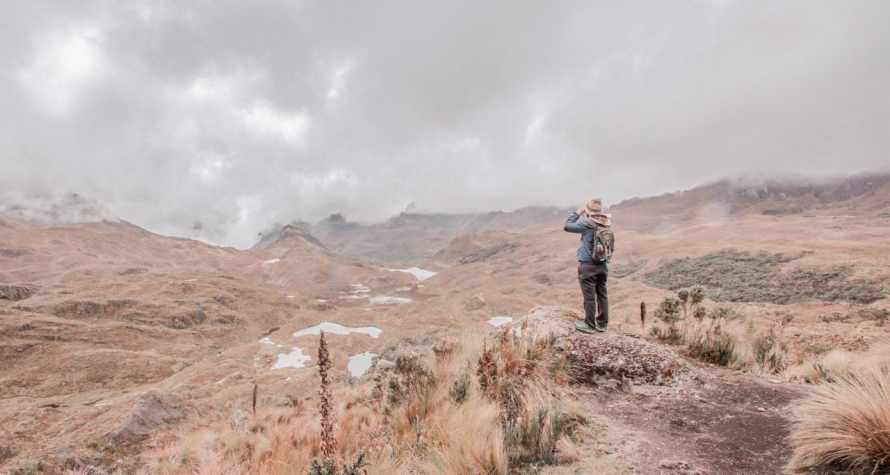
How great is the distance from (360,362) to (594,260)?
174 ft

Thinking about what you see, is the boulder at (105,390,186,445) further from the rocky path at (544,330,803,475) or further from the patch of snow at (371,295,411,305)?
the patch of snow at (371,295,411,305)

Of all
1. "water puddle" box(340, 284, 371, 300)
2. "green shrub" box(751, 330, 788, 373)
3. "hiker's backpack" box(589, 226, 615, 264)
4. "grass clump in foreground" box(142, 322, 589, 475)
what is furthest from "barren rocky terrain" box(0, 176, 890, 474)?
"water puddle" box(340, 284, 371, 300)

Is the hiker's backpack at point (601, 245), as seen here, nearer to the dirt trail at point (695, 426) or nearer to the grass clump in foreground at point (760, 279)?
the dirt trail at point (695, 426)

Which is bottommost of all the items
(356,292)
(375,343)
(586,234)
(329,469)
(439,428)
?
(356,292)

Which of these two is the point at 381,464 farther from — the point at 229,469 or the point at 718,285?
the point at 718,285

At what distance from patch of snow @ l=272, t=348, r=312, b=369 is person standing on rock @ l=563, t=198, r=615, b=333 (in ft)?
174

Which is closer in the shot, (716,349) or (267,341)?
(716,349)

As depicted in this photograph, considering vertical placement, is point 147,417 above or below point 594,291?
below

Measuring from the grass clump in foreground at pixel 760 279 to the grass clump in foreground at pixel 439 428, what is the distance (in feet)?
155

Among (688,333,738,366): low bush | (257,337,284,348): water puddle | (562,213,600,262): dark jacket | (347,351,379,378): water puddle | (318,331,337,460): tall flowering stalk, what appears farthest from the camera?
(257,337,284,348): water puddle

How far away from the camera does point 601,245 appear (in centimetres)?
712

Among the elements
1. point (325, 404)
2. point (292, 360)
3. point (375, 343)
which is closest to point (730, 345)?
point (325, 404)

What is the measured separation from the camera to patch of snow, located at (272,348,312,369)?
5178cm

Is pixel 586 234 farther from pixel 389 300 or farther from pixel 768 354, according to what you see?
pixel 389 300
